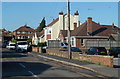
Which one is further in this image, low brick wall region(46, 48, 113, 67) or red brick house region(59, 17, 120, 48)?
red brick house region(59, 17, 120, 48)

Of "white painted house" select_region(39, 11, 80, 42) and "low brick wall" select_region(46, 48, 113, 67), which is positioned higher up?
"white painted house" select_region(39, 11, 80, 42)

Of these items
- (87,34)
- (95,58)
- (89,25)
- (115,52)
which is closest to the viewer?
(95,58)

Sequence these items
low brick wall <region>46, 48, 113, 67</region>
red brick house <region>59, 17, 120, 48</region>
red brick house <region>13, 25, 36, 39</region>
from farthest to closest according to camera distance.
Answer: red brick house <region>13, 25, 36, 39</region>, red brick house <region>59, 17, 120, 48</region>, low brick wall <region>46, 48, 113, 67</region>

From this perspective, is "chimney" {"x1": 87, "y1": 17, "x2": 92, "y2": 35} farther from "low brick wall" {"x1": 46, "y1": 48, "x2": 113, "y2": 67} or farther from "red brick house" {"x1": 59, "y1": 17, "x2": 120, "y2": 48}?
"low brick wall" {"x1": 46, "y1": 48, "x2": 113, "y2": 67}

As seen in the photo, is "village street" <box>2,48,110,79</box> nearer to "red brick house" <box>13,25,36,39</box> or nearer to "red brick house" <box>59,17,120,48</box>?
"red brick house" <box>59,17,120,48</box>

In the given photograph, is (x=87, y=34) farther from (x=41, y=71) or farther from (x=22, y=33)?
(x=22, y=33)

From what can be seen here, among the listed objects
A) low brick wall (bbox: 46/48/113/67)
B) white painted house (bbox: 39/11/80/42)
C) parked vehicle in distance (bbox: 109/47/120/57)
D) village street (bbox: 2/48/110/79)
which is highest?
white painted house (bbox: 39/11/80/42)

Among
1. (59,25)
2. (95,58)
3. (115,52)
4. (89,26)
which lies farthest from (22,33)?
(95,58)

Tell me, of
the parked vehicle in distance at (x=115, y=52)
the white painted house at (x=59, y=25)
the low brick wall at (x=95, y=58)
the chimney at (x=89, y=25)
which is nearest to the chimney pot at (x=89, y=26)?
the chimney at (x=89, y=25)

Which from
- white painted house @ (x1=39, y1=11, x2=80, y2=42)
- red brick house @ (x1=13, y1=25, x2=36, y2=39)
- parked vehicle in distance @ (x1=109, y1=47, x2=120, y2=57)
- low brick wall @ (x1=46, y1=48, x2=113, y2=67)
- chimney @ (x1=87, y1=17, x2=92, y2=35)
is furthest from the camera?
red brick house @ (x1=13, y1=25, x2=36, y2=39)

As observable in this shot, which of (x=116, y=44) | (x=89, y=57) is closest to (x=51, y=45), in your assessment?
(x=116, y=44)

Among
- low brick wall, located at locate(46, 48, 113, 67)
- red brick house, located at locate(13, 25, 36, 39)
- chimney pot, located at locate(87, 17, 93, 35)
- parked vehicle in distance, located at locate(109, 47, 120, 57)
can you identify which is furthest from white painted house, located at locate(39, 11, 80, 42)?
red brick house, located at locate(13, 25, 36, 39)

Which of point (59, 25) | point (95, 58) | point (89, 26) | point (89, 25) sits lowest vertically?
point (95, 58)

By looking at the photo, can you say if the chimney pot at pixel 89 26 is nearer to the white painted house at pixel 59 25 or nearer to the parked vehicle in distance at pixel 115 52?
the parked vehicle in distance at pixel 115 52
